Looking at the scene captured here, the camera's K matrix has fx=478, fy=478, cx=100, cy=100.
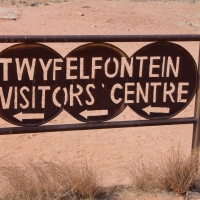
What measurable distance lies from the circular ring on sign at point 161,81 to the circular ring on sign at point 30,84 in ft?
1.93

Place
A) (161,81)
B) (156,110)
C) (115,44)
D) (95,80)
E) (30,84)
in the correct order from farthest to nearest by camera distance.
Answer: (115,44) < (156,110) < (161,81) < (95,80) < (30,84)

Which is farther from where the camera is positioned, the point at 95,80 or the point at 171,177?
the point at 171,177

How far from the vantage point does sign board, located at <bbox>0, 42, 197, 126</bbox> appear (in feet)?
11.5

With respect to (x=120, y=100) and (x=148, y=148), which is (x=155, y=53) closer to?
(x=120, y=100)

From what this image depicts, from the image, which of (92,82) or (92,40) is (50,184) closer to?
(92,82)

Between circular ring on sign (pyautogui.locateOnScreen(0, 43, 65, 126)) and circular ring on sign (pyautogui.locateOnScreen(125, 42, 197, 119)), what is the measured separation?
0.59 meters

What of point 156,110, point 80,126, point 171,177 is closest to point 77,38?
point 80,126

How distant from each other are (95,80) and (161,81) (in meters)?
0.54

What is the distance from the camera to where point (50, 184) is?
140 inches

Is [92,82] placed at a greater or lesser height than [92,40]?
lesser

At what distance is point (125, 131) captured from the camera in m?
6.53

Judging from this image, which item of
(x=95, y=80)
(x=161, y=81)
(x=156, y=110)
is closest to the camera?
(x=95, y=80)

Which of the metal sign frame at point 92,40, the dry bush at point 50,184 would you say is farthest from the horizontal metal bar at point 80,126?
the dry bush at point 50,184

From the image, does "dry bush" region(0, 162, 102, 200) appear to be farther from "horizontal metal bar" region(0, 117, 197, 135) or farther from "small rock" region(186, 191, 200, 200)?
"small rock" region(186, 191, 200, 200)
